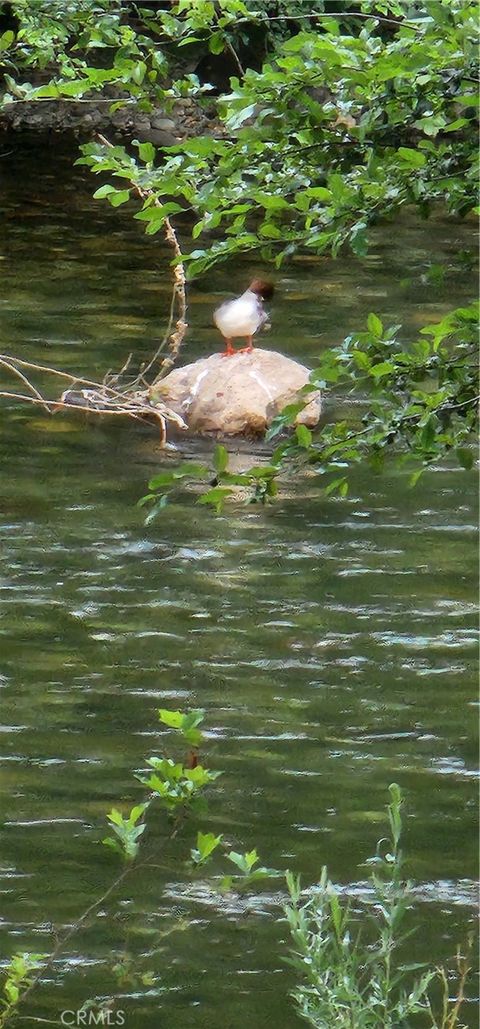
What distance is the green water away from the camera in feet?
21.4

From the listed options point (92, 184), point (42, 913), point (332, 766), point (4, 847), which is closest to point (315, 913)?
point (42, 913)

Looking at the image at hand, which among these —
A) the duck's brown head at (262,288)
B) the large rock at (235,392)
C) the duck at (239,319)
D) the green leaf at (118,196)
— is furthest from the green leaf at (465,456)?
the duck's brown head at (262,288)

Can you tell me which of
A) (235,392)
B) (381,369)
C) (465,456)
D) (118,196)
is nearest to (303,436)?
(381,369)

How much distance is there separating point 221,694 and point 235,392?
16.0 ft

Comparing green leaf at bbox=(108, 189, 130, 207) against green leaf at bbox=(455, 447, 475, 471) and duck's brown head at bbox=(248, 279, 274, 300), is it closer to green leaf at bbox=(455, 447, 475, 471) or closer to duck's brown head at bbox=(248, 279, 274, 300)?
green leaf at bbox=(455, 447, 475, 471)

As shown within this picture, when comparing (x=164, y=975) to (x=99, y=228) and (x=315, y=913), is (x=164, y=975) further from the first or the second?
(x=99, y=228)

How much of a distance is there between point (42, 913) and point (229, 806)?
1214 millimetres

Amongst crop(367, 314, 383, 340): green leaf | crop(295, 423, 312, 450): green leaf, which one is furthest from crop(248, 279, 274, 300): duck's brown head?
crop(295, 423, 312, 450): green leaf

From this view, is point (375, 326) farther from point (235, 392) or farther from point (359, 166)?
point (235, 392)

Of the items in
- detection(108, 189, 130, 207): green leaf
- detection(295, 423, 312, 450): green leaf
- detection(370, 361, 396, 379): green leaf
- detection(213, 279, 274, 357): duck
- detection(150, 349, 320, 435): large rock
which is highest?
detection(108, 189, 130, 207): green leaf

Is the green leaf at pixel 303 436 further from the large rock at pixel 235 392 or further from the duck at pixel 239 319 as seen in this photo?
the duck at pixel 239 319

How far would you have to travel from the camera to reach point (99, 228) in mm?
21875

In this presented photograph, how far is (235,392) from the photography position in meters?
13.2

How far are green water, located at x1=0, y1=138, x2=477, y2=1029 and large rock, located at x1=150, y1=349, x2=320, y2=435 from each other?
1.57ft
